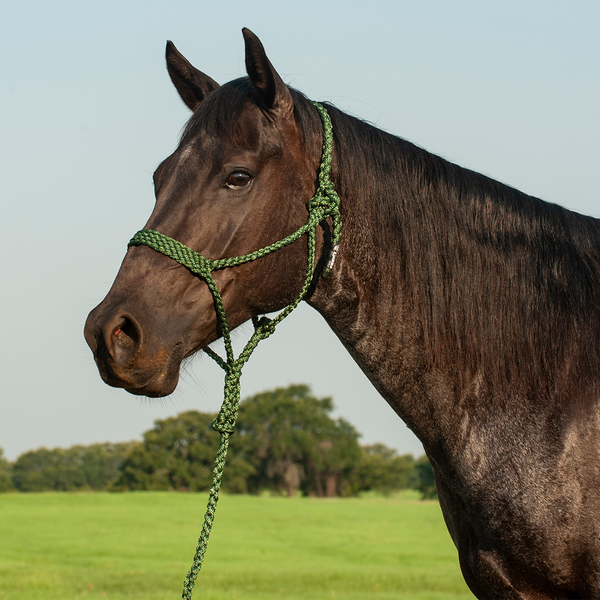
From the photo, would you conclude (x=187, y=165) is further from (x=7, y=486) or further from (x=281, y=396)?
(x=281, y=396)

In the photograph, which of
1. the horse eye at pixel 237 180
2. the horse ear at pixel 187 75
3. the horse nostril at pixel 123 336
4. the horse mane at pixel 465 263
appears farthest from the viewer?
the horse ear at pixel 187 75

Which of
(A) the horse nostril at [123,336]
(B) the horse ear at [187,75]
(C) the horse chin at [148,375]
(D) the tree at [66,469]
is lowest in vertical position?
(D) the tree at [66,469]

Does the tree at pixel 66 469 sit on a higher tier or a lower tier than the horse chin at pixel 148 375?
lower

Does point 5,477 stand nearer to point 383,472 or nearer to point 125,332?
point 383,472

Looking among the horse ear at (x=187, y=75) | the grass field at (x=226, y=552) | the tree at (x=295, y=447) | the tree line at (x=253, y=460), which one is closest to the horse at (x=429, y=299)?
the horse ear at (x=187, y=75)

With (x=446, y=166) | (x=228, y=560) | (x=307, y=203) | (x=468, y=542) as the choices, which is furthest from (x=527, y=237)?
(x=228, y=560)

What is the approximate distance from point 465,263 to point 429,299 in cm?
26

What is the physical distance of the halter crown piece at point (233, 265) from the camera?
2645mm

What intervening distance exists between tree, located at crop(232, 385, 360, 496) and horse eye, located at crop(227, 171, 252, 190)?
43.6 meters

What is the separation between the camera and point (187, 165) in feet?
9.13

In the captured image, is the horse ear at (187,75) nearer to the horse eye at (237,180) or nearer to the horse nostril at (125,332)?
the horse eye at (237,180)

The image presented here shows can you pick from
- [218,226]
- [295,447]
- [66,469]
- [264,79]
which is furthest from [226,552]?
[295,447]

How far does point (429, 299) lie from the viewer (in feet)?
10.1

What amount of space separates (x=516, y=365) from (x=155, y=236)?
1732 mm
